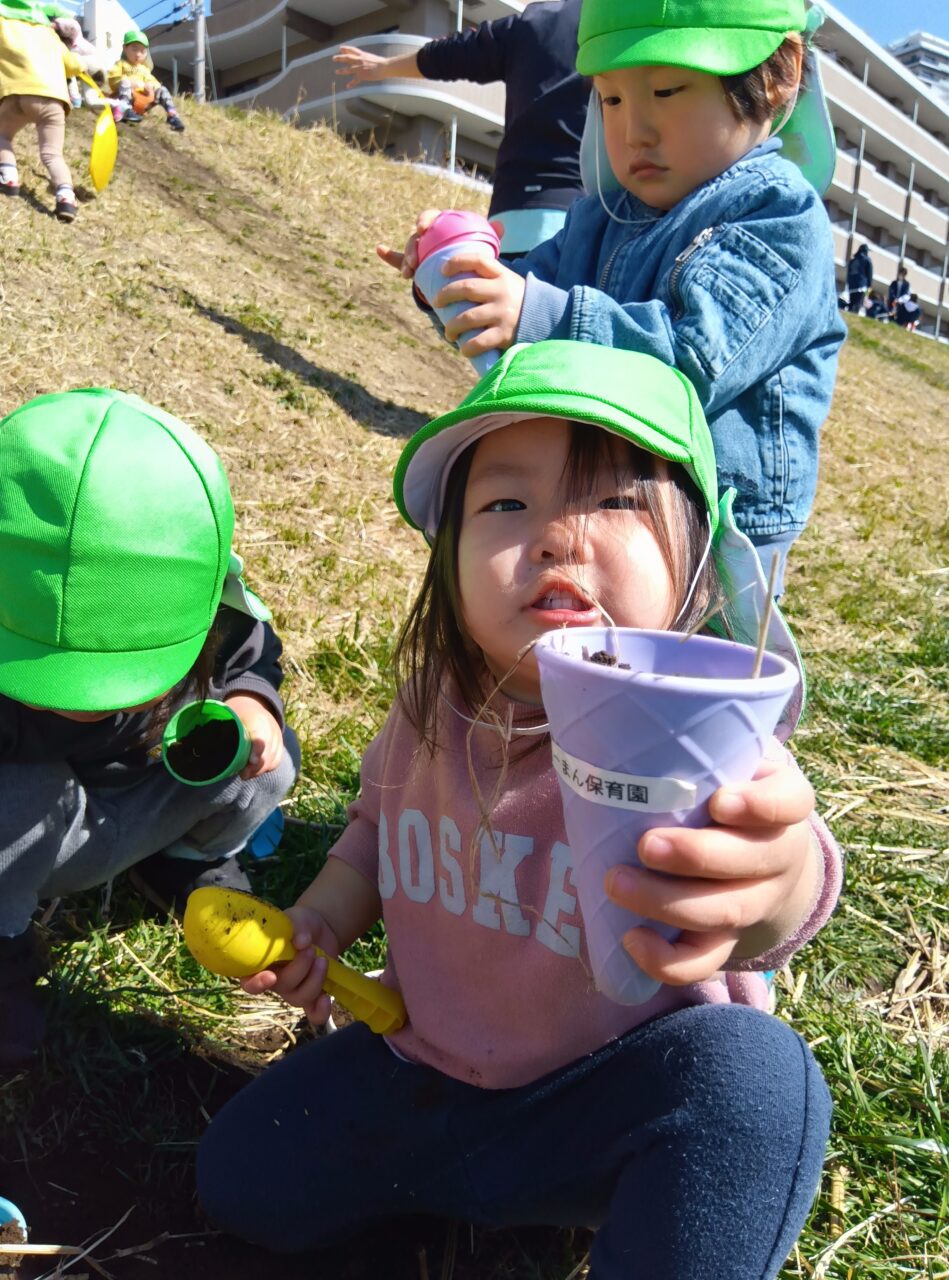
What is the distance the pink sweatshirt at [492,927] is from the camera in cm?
141

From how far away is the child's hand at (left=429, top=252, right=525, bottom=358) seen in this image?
1.72 metres

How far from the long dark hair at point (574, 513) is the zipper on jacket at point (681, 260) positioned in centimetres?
66

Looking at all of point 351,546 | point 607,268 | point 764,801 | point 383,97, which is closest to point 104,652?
point 764,801

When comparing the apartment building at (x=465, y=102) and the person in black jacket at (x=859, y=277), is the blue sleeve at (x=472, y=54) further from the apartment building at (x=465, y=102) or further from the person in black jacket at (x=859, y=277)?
the person in black jacket at (x=859, y=277)

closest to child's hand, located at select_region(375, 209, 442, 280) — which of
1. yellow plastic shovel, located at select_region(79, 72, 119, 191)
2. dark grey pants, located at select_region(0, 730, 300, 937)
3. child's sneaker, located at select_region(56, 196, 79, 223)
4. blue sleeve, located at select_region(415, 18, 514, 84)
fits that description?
dark grey pants, located at select_region(0, 730, 300, 937)

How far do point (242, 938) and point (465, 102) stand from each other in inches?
1442

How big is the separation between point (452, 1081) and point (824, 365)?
4.86 feet

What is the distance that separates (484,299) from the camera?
1.73 metres

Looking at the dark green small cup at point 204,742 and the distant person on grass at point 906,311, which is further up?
the dark green small cup at point 204,742

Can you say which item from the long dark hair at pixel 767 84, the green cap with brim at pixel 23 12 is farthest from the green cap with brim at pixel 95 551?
the green cap with brim at pixel 23 12

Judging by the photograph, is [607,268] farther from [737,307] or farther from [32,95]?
[32,95]

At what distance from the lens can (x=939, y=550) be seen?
5578 mm

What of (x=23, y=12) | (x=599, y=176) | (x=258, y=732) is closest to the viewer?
(x=258, y=732)

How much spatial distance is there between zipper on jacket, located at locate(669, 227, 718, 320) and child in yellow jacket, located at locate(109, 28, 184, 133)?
798 cm
